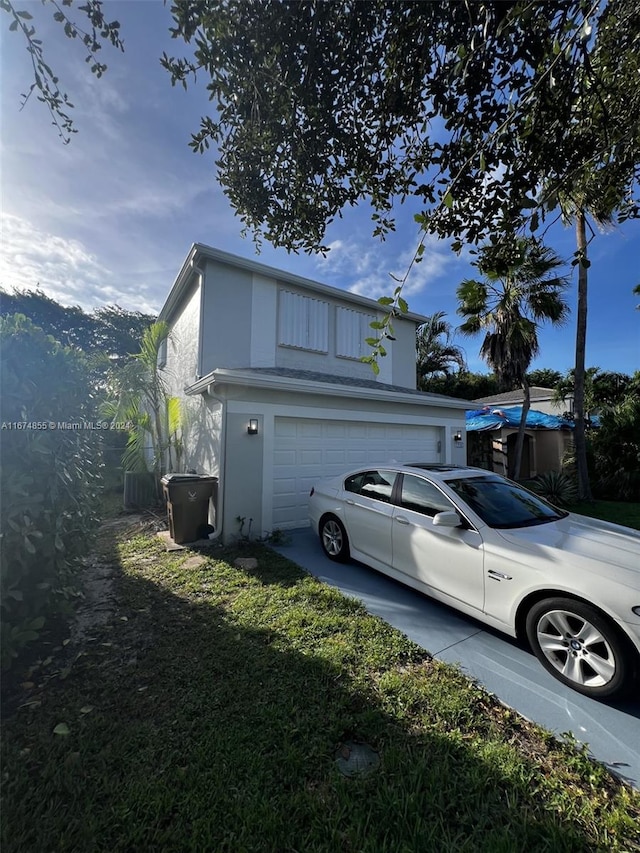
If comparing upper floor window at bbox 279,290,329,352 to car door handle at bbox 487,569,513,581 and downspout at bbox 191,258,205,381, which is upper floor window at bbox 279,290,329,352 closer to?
downspout at bbox 191,258,205,381

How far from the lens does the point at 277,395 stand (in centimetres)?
671

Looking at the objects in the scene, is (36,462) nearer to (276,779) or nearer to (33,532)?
(33,532)

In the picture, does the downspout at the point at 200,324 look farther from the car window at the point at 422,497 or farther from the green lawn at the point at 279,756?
the green lawn at the point at 279,756

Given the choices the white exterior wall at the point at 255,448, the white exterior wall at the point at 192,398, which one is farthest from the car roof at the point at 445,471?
the white exterior wall at the point at 192,398

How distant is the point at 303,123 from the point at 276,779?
4.84 meters

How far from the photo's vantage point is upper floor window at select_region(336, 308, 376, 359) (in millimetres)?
10039

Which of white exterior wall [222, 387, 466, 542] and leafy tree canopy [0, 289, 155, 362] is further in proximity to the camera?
leafy tree canopy [0, 289, 155, 362]

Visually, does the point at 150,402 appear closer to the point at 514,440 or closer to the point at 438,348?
the point at 514,440

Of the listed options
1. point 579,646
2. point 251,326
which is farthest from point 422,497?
point 251,326

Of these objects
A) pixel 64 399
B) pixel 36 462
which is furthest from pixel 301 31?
pixel 36 462

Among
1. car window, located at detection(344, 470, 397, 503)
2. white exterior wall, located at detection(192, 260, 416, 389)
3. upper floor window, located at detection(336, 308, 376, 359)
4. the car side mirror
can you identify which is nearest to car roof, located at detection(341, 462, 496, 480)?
car window, located at detection(344, 470, 397, 503)

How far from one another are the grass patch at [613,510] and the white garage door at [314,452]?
202 inches

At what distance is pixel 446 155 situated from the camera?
301 cm

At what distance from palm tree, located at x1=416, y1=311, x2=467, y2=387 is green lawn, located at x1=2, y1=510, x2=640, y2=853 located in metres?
18.6
